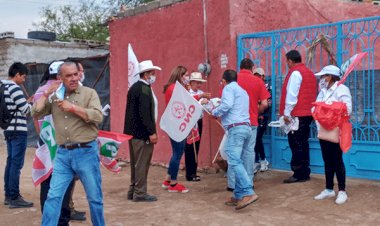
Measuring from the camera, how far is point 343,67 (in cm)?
628

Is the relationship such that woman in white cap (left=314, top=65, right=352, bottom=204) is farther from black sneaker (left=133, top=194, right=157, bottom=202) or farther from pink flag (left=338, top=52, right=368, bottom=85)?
black sneaker (left=133, top=194, right=157, bottom=202)

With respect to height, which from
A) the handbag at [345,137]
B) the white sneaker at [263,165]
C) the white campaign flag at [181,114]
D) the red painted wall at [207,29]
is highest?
the red painted wall at [207,29]

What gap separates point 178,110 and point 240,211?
69.0 inches

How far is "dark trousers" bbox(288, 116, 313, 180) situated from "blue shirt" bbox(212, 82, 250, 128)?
3.68 feet

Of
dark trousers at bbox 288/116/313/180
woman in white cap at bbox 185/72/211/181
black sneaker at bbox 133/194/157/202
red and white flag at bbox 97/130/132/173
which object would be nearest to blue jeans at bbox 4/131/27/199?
black sneaker at bbox 133/194/157/202

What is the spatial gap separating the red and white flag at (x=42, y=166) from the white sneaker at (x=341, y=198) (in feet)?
11.0

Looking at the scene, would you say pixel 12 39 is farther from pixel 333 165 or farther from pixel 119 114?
pixel 333 165

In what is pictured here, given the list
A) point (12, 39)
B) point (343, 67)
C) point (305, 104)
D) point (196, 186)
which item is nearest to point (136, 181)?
point (196, 186)

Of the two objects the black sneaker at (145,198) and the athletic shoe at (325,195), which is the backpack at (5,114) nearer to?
Answer: the black sneaker at (145,198)

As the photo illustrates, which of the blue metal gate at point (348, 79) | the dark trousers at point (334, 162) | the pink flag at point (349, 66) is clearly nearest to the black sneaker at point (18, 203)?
the blue metal gate at point (348, 79)

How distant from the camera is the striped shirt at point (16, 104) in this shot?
21.4 feet

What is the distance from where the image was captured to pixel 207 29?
27.8 ft

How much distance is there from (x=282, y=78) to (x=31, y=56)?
10.2m

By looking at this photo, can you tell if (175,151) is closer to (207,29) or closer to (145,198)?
(145,198)
